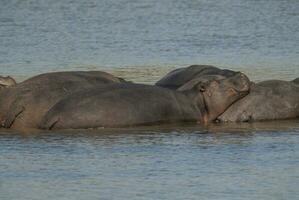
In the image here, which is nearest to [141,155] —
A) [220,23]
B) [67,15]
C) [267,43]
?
[267,43]

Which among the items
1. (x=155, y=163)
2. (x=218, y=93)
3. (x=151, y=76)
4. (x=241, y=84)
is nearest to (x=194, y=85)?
(x=218, y=93)

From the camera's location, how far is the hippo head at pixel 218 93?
47.1ft

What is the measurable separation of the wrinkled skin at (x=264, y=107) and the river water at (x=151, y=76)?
0.82 ft

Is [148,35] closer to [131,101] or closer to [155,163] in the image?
[131,101]

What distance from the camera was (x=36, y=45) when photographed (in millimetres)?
21234

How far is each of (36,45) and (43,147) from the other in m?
8.97

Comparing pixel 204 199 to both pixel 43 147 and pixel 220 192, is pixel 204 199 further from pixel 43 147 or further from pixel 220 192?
pixel 43 147

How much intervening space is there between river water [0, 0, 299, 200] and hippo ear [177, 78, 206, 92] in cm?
67

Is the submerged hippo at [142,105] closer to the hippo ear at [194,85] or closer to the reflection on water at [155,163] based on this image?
the hippo ear at [194,85]

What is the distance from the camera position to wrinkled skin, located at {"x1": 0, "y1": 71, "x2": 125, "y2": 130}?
45.0 ft

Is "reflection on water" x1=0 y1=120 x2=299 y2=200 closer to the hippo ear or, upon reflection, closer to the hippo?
the hippo

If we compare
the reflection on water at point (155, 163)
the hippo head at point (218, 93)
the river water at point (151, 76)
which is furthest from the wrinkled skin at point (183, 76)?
the reflection on water at point (155, 163)

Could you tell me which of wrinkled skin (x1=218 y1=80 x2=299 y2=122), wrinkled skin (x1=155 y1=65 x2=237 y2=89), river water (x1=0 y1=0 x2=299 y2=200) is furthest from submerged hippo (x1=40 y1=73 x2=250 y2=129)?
wrinkled skin (x1=155 y1=65 x2=237 y2=89)

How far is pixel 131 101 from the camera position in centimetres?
1369
